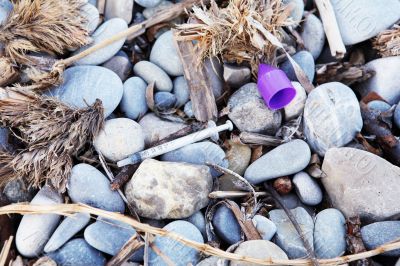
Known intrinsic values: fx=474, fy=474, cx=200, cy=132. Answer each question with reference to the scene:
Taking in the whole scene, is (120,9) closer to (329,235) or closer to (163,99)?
(163,99)

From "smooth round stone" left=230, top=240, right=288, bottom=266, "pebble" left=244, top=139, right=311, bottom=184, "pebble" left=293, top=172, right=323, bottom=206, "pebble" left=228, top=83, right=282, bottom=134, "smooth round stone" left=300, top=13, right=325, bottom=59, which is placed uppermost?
"smooth round stone" left=300, top=13, right=325, bottom=59

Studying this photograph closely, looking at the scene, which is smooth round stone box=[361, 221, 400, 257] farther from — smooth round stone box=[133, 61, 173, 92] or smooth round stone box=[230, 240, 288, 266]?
smooth round stone box=[133, 61, 173, 92]

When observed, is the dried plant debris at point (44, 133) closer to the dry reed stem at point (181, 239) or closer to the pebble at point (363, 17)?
the dry reed stem at point (181, 239)

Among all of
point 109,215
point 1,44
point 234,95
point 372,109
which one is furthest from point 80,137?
point 372,109

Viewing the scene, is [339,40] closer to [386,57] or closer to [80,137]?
[386,57]

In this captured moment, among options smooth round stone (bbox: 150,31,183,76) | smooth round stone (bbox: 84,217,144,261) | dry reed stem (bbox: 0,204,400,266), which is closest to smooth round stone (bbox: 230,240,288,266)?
dry reed stem (bbox: 0,204,400,266)

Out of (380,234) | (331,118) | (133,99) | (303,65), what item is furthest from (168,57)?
(380,234)
